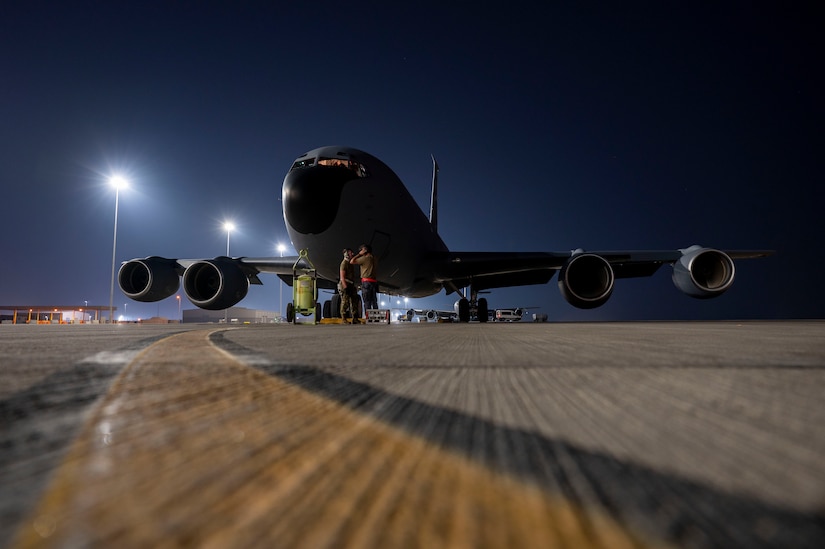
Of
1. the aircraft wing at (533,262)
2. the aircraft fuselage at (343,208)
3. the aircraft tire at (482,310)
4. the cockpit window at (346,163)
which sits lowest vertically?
the aircraft tire at (482,310)

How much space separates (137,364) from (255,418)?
0.53m

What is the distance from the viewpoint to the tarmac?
0.16 meters

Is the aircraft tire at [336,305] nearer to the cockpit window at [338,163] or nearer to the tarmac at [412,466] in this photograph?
the cockpit window at [338,163]

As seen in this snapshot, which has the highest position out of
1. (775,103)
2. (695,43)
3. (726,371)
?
(695,43)

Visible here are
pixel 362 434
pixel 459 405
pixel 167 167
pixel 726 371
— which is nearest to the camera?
pixel 362 434

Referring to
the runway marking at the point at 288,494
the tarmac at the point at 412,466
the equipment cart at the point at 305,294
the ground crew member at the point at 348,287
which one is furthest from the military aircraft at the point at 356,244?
the runway marking at the point at 288,494

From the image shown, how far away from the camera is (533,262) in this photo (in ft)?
23.7

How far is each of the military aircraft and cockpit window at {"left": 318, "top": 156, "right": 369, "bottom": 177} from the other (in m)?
0.01

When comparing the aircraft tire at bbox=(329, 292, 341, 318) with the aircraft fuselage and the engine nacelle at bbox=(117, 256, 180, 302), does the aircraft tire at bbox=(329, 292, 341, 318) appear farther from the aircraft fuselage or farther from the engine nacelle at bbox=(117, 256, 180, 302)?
the engine nacelle at bbox=(117, 256, 180, 302)

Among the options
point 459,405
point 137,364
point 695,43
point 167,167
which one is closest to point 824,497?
point 459,405

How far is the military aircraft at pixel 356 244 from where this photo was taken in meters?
5.21

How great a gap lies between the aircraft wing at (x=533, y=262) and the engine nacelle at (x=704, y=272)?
0.21 metres

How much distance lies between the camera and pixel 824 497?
0.19 m

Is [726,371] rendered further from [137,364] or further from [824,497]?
[137,364]
